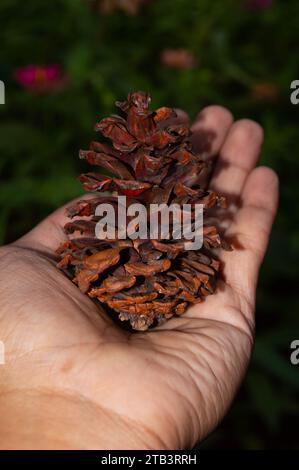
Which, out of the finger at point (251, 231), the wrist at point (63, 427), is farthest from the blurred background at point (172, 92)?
the wrist at point (63, 427)

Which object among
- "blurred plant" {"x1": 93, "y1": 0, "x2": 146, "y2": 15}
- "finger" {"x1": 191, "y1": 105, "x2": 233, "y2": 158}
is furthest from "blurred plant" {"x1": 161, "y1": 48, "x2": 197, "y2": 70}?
"finger" {"x1": 191, "y1": 105, "x2": 233, "y2": 158}

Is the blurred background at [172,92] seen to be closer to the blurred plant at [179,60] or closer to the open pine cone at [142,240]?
the blurred plant at [179,60]

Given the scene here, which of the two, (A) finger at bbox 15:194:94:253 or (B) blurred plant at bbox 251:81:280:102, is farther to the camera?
(B) blurred plant at bbox 251:81:280:102

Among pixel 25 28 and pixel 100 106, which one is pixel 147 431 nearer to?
pixel 100 106

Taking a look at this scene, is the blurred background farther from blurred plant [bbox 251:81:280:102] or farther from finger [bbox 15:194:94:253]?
finger [bbox 15:194:94:253]

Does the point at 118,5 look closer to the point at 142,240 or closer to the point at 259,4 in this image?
the point at 259,4

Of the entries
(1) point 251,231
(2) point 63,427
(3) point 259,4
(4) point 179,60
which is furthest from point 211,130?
(3) point 259,4

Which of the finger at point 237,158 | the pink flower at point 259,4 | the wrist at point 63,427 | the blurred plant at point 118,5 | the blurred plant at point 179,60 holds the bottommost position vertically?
the wrist at point 63,427
